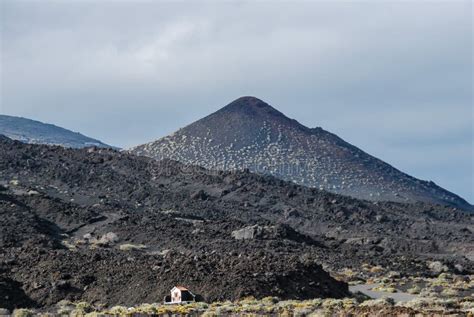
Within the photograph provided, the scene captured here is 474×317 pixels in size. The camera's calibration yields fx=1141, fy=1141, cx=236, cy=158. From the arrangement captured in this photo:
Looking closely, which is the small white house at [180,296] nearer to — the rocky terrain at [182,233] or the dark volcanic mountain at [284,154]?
the rocky terrain at [182,233]

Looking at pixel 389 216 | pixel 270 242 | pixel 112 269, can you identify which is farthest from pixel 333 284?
pixel 389 216

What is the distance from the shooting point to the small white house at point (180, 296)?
5308 centimetres

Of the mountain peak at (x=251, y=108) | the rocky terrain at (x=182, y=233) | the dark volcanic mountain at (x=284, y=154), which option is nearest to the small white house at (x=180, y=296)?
the rocky terrain at (x=182, y=233)

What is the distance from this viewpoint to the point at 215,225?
309 ft

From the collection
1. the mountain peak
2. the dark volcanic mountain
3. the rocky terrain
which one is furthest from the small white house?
the mountain peak

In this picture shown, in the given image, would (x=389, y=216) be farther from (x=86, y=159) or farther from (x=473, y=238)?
(x=86, y=159)

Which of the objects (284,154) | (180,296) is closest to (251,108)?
(284,154)

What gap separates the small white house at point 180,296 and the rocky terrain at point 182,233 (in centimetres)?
125

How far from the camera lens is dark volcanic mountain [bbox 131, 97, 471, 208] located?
167500 mm

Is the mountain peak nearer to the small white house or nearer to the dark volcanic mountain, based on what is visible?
the dark volcanic mountain

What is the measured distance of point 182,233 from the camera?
87875 mm

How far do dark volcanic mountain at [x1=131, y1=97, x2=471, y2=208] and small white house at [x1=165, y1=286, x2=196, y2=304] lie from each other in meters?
107

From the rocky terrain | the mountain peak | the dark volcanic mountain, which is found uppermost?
the mountain peak

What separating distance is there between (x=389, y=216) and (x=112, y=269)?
6844cm
